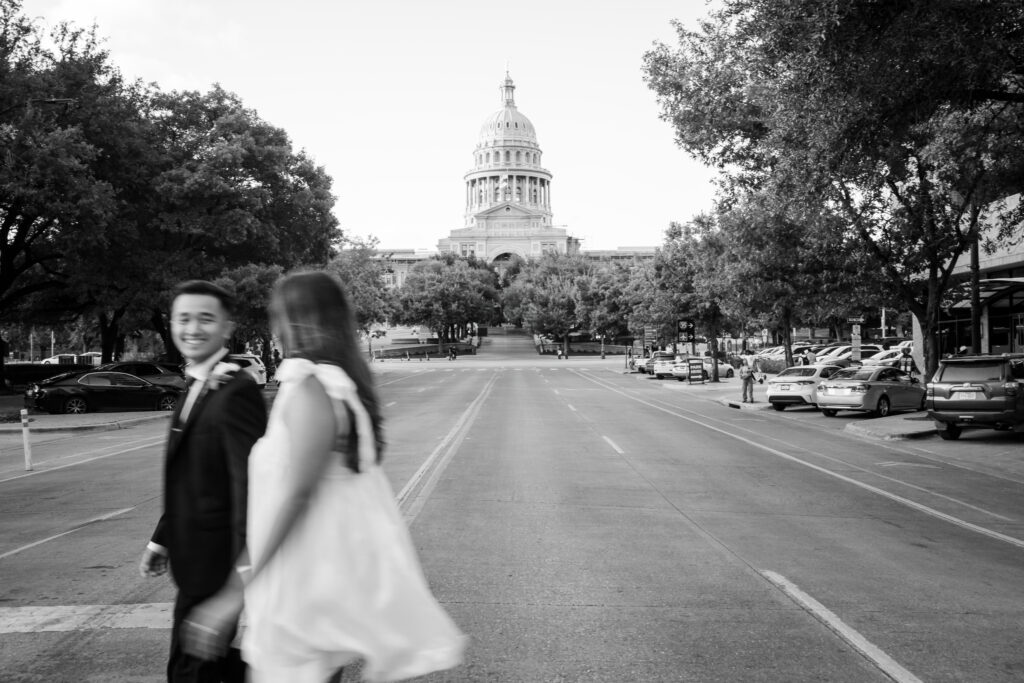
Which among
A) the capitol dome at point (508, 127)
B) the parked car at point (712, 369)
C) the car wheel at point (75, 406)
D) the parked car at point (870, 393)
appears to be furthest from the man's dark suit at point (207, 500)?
the capitol dome at point (508, 127)

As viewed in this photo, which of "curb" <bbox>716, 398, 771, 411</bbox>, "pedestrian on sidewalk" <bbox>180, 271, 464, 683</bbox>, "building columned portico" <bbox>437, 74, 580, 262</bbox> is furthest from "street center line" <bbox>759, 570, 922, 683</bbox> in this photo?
"building columned portico" <bbox>437, 74, 580, 262</bbox>

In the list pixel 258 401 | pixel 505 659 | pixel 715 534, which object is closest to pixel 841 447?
pixel 715 534

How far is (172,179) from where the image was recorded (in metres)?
33.5

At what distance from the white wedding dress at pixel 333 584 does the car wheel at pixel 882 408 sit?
24348mm

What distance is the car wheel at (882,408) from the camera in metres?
25.3

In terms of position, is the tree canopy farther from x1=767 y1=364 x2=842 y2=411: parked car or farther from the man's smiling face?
the man's smiling face

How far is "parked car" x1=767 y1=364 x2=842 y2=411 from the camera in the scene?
28047 millimetres

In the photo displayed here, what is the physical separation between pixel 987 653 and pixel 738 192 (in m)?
21.5

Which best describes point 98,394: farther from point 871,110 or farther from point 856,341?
point 856,341

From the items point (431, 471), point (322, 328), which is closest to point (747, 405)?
point (431, 471)

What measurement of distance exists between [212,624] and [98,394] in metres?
27.6

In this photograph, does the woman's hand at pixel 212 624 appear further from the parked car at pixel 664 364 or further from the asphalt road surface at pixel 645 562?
the parked car at pixel 664 364

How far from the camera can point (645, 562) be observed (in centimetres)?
765

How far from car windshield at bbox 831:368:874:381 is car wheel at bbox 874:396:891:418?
0.72 metres
